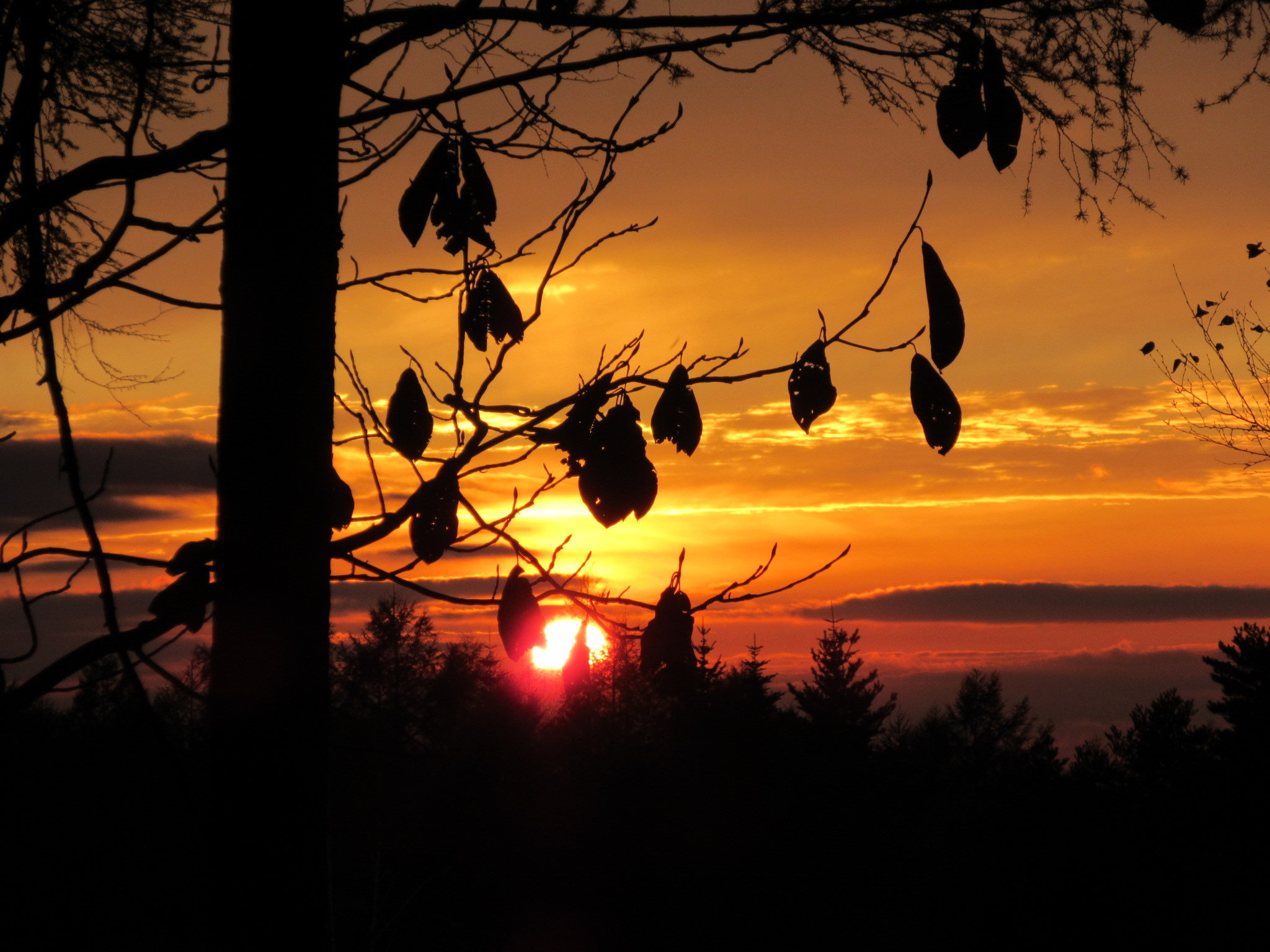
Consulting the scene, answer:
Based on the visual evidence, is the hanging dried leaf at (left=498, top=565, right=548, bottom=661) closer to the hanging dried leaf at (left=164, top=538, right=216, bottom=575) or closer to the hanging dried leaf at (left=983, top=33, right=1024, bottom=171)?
the hanging dried leaf at (left=164, top=538, right=216, bottom=575)

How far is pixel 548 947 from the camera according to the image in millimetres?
29344

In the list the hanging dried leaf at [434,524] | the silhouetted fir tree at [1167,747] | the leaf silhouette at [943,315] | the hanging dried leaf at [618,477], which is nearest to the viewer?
the leaf silhouette at [943,315]

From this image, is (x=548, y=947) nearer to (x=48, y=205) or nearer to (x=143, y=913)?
(x=143, y=913)

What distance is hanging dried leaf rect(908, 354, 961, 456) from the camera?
1.71 m

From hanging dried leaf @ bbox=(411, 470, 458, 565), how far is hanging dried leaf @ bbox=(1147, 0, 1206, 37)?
5.68 feet

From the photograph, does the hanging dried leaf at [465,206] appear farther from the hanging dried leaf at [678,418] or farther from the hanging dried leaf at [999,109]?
the hanging dried leaf at [999,109]

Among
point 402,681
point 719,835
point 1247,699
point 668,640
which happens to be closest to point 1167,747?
point 1247,699

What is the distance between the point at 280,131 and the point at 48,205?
0.50 meters

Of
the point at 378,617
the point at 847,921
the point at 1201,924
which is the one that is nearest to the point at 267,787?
the point at 378,617

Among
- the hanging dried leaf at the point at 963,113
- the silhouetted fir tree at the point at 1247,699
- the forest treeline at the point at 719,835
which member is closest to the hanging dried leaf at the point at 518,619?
the hanging dried leaf at the point at 963,113

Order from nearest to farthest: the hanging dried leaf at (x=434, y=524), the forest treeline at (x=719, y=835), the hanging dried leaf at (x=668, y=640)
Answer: the hanging dried leaf at (x=668, y=640) < the hanging dried leaf at (x=434, y=524) < the forest treeline at (x=719, y=835)

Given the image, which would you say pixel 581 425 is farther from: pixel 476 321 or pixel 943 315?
pixel 943 315

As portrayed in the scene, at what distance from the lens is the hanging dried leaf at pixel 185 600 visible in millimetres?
2105

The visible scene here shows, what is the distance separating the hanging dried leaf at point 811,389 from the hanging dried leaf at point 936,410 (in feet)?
0.82
